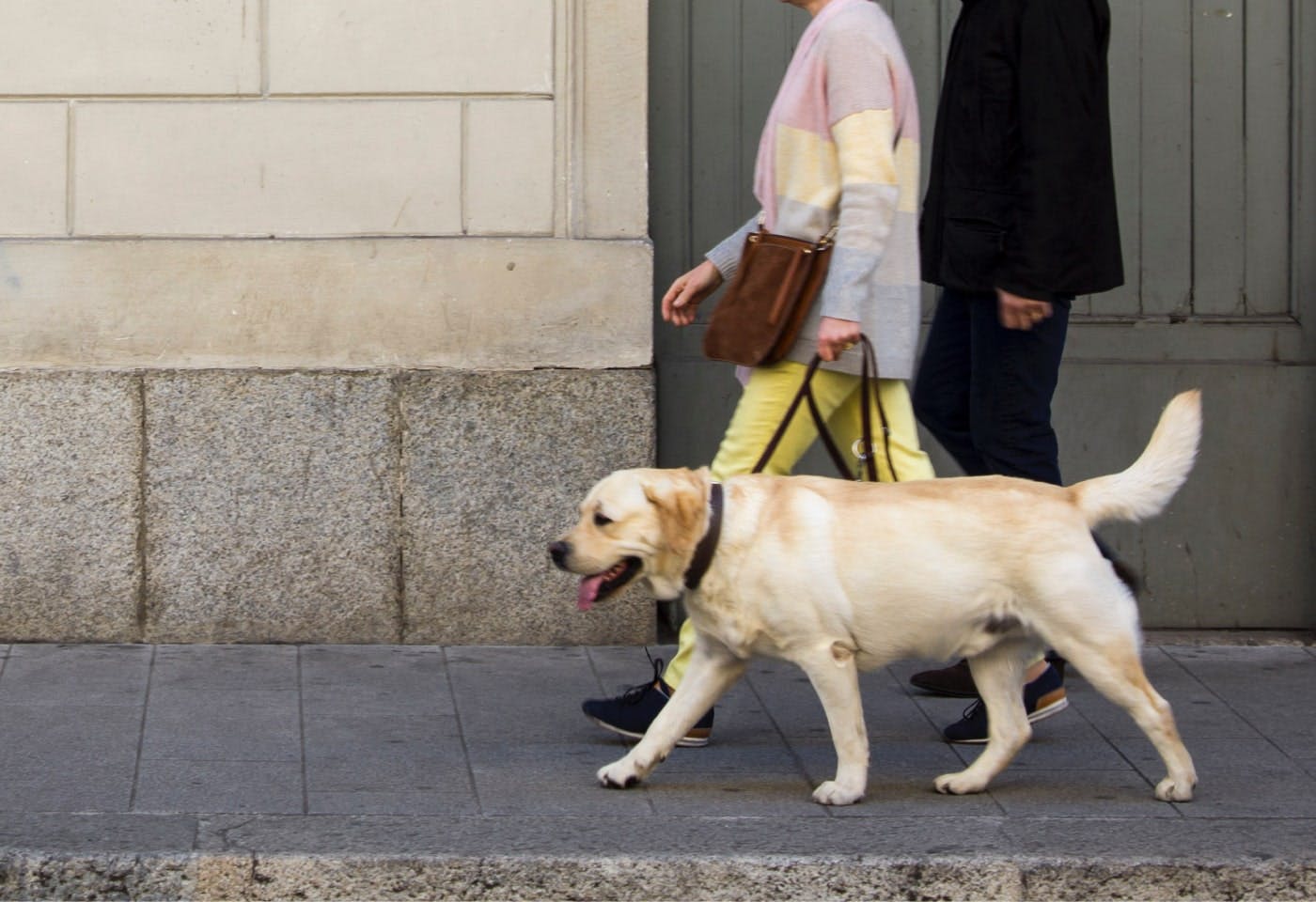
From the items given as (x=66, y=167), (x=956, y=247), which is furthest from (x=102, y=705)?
(x=956, y=247)

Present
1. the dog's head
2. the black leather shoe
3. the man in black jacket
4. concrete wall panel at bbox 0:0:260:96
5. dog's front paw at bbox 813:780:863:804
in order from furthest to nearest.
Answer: concrete wall panel at bbox 0:0:260:96 < the black leather shoe < the man in black jacket < dog's front paw at bbox 813:780:863:804 < the dog's head

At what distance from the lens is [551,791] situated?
459 centimetres

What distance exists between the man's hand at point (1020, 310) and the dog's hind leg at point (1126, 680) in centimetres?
104

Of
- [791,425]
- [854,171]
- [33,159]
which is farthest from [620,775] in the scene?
[33,159]

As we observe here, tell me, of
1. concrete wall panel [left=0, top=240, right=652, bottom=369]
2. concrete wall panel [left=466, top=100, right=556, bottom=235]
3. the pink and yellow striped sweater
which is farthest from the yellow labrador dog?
concrete wall panel [left=466, top=100, right=556, bottom=235]

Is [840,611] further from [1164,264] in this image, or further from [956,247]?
[1164,264]

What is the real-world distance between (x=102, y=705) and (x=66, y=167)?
5.72ft

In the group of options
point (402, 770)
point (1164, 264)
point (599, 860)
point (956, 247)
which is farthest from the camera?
point (1164, 264)

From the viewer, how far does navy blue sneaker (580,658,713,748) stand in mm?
5000

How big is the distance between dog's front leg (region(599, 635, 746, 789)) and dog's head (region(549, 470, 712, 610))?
0.30 m

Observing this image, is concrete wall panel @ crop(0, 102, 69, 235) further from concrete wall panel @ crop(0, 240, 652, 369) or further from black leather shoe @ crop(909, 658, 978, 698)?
black leather shoe @ crop(909, 658, 978, 698)

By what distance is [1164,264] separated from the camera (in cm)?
650

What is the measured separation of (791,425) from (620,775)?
95 cm

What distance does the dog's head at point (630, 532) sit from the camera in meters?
4.23
